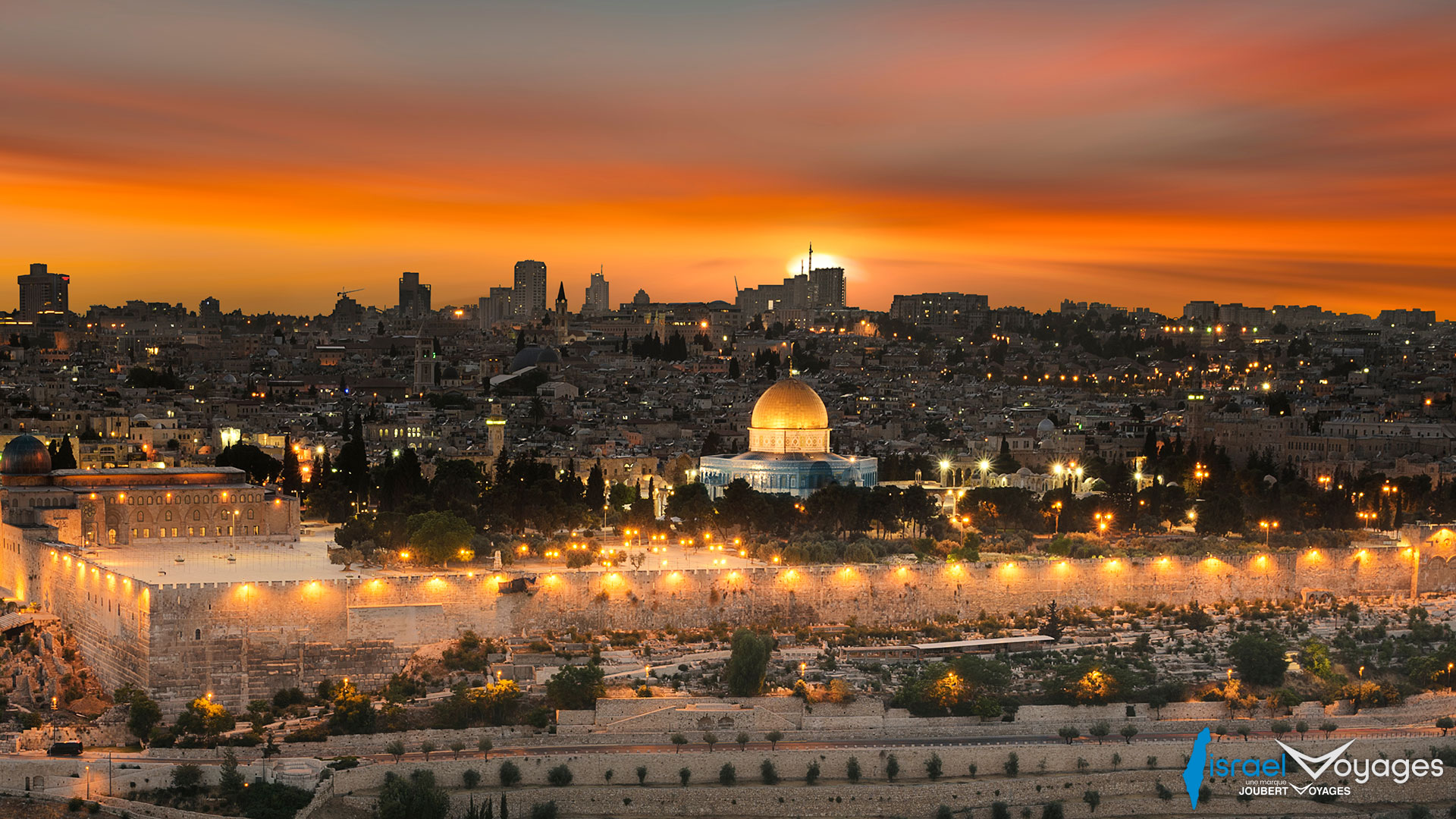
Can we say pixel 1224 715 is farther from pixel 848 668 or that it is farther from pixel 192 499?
pixel 192 499

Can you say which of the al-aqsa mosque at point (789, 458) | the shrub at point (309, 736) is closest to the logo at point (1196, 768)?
the shrub at point (309, 736)

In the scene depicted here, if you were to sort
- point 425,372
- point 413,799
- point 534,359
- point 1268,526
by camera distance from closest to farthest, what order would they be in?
1. point 413,799
2. point 1268,526
3. point 425,372
4. point 534,359

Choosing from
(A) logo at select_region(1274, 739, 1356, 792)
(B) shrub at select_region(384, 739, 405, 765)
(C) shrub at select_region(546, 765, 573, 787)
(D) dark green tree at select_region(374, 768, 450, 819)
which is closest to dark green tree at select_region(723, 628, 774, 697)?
(C) shrub at select_region(546, 765, 573, 787)

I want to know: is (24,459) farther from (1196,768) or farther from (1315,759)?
(1315,759)

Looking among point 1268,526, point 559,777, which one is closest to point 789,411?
point 1268,526

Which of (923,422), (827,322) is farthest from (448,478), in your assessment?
(827,322)

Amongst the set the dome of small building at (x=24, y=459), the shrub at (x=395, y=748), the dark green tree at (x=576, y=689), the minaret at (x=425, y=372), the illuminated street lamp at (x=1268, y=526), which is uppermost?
the minaret at (x=425, y=372)

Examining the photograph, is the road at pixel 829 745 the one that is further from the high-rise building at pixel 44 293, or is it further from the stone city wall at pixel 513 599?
the high-rise building at pixel 44 293
